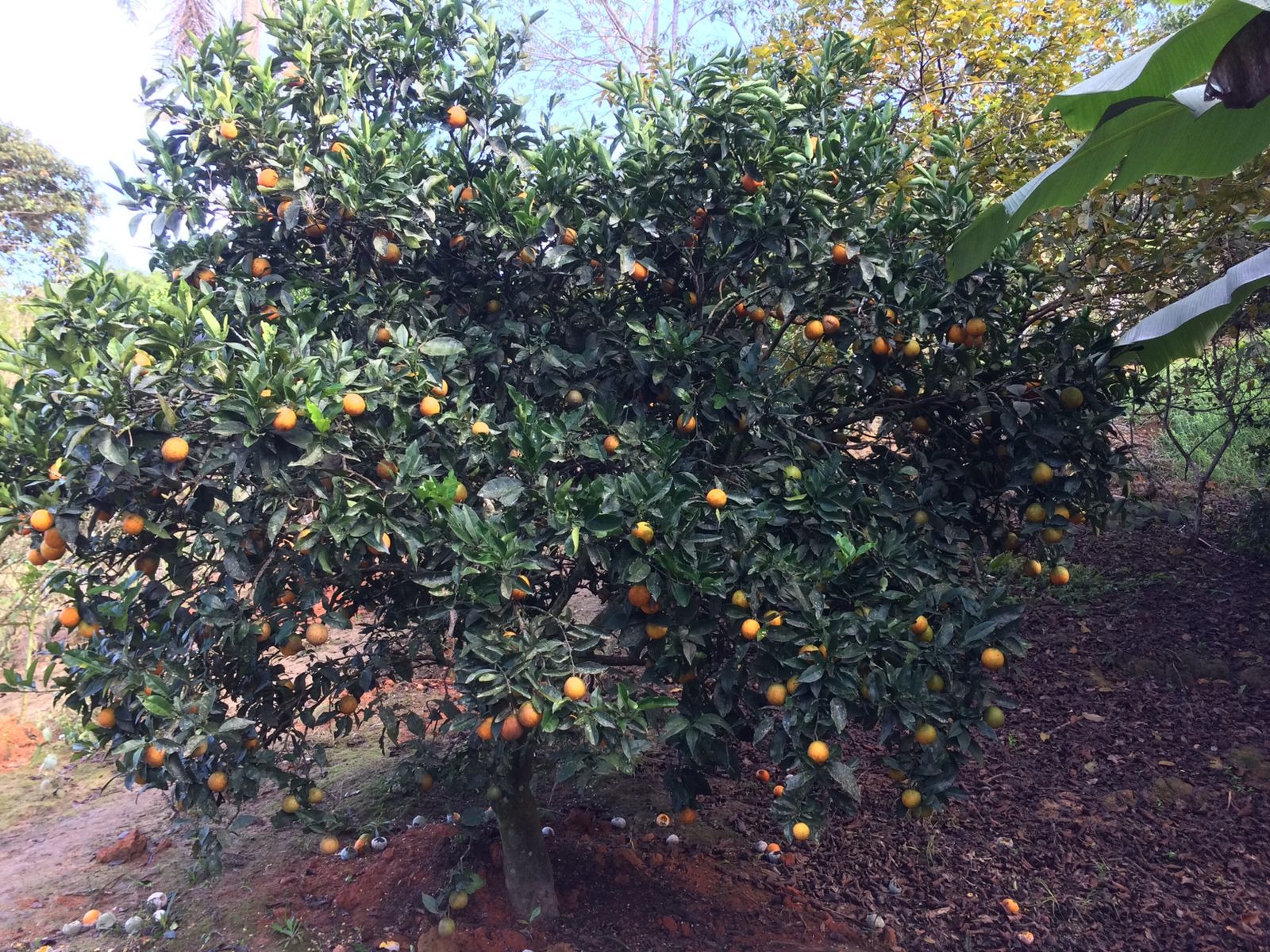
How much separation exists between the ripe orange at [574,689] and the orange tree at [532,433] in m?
0.03

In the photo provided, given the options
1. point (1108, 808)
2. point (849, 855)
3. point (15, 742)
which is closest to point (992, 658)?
point (849, 855)

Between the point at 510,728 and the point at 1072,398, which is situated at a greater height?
the point at 1072,398

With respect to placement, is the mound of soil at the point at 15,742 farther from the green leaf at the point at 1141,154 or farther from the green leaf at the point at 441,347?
the green leaf at the point at 1141,154

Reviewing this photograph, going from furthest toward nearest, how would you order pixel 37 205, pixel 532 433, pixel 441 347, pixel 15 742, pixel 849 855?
pixel 37 205
pixel 15 742
pixel 849 855
pixel 441 347
pixel 532 433

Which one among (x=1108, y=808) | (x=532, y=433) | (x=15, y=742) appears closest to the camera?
(x=532, y=433)

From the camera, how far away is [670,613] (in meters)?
2.33

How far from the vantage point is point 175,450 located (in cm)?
203

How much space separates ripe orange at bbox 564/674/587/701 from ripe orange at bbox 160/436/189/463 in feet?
3.68

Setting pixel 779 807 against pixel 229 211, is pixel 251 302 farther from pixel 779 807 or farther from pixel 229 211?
pixel 779 807

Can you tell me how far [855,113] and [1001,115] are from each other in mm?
2772

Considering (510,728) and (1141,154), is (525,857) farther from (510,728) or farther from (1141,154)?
(1141,154)

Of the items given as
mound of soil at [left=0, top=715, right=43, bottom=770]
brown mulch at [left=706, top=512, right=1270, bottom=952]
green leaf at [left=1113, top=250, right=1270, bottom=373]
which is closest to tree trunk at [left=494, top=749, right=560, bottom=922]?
brown mulch at [left=706, top=512, right=1270, bottom=952]

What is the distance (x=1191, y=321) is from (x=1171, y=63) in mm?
823

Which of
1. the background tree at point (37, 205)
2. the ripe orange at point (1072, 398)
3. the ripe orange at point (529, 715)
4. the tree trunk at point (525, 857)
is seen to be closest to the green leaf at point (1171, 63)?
the ripe orange at point (1072, 398)
